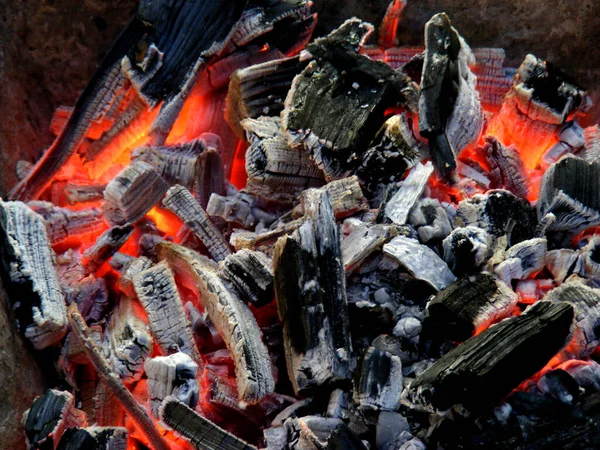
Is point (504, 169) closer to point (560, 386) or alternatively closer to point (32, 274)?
point (560, 386)

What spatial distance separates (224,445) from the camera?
1.06m

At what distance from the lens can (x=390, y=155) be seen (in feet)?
4.54

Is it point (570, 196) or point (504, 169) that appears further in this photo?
point (504, 169)

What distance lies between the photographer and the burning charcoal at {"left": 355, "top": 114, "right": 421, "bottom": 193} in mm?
1379

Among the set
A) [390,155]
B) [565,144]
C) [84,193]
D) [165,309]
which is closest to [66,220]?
[84,193]

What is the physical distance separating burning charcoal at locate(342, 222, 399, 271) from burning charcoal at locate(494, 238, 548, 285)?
0.22 meters

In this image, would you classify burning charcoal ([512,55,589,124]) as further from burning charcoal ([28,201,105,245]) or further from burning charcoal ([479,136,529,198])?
burning charcoal ([28,201,105,245])

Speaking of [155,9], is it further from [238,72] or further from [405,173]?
[405,173]

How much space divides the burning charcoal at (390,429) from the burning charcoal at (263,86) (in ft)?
2.66

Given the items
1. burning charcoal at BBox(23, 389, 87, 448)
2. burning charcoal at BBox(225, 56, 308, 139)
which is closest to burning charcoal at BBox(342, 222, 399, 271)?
burning charcoal at BBox(225, 56, 308, 139)

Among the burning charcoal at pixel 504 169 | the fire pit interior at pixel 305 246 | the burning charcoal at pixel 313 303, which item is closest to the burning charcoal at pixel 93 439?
the fire pit interior at pixel 305 246

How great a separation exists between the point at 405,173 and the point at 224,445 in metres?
0.70

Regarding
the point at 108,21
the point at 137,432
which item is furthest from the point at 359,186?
the point at 108,21

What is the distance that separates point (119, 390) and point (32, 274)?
1.07ft
